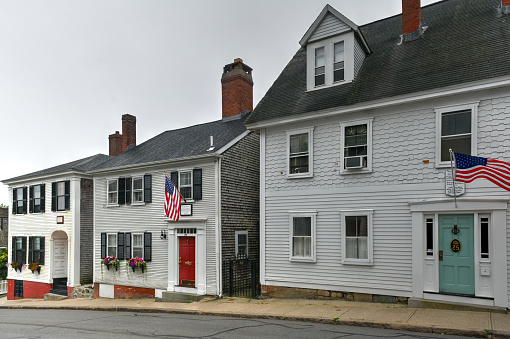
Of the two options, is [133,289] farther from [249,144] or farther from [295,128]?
[295,128]

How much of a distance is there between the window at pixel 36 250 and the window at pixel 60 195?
2325 mm

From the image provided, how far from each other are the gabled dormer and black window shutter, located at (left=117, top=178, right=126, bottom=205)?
10.2m

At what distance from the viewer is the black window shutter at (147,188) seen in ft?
60.7

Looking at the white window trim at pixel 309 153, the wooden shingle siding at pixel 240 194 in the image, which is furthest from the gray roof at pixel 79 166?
the white window trim at pixel 309 153

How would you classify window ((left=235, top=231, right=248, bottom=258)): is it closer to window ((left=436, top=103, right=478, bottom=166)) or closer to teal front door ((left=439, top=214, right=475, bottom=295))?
teal front door ((left=439, top=214, right=475, bottom=295))

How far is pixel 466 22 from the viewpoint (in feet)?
42.4

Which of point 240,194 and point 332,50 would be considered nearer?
point 332,50

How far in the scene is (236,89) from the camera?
20938 mm

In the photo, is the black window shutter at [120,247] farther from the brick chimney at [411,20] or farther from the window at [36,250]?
the brick chimney at [411,20]

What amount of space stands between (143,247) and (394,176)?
11.6 metres

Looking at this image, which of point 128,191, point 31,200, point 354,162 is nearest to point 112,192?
point 128,191

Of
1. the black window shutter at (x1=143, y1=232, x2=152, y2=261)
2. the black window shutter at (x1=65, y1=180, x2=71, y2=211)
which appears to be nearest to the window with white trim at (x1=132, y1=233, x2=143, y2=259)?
the black window shutter at (x1=143, y1=232, x2=152, y2=261)

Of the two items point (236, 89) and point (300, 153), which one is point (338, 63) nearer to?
point (300, 153)

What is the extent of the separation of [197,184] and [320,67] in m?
6.68
